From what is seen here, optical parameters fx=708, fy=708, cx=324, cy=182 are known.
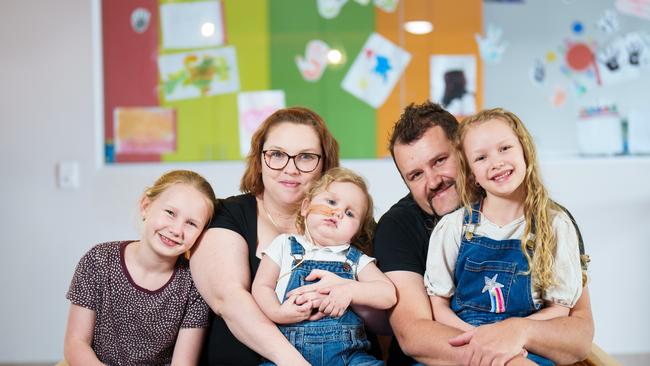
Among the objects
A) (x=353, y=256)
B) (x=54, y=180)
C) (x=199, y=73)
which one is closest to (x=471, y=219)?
(x=353, y=256)

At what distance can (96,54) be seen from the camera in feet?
13.0

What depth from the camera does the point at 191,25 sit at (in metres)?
4.05

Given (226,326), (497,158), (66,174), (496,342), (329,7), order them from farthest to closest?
1. (329,7)
2. (66,174)
3. (226,326)
4. (497,158)
5. (496,342)

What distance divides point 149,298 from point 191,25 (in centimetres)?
241

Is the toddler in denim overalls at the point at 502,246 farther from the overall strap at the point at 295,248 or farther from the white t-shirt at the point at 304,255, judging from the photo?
the overall strap at the point at 295,248

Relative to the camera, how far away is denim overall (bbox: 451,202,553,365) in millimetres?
1769

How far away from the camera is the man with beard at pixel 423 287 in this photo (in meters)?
1.68

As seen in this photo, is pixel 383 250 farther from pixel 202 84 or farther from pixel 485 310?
pixel 202 84

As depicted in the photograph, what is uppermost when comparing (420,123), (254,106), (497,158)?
(254,106)

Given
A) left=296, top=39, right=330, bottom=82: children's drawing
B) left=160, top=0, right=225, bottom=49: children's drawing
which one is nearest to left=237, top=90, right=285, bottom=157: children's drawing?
left=296, top=39, right=330, bottom=82: children's drawing

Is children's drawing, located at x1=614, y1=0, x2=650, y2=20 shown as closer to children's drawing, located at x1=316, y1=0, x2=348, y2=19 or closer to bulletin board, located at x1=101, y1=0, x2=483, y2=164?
bulletin board, located at x1=101, y1=0, x2=483, y2=164

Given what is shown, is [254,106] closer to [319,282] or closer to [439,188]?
[439,188]

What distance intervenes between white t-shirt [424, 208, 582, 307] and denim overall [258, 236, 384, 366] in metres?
0.23

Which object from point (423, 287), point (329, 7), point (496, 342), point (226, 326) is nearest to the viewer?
point (496, 342)
